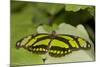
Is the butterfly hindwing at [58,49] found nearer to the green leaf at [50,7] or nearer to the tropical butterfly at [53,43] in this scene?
the tropical butterfly at [53,43]

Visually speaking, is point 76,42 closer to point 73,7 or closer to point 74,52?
point 74,52

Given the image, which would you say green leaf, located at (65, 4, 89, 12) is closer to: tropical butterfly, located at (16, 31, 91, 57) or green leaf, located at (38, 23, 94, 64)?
green leaf, located at (38, 23, 94, 64)

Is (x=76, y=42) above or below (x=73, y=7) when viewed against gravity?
below

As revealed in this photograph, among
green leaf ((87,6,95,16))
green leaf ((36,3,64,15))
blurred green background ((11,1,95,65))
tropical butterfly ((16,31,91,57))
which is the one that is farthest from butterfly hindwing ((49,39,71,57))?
green leaf ((87,6,95,16))

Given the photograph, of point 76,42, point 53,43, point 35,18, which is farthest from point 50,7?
point 76,42
